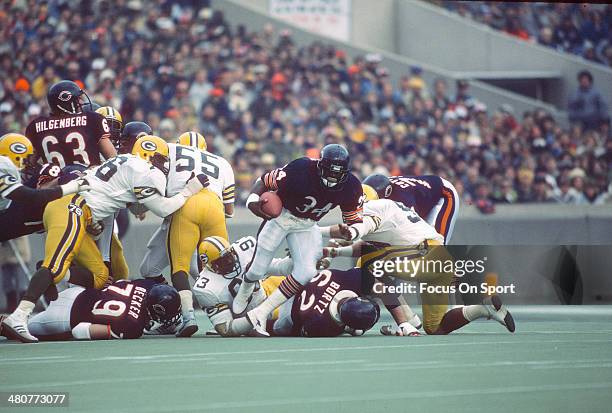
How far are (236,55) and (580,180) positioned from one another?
17.8 ft

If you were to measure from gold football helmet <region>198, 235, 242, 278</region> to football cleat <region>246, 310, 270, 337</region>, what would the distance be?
0.42 meters

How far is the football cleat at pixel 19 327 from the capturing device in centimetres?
798

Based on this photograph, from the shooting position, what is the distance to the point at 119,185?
28.3 feet

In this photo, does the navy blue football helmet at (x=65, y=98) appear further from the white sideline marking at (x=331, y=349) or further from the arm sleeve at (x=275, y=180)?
the white sideline marking at (x=331, y=349)

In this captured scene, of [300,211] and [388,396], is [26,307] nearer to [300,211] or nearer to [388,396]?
[300,211]

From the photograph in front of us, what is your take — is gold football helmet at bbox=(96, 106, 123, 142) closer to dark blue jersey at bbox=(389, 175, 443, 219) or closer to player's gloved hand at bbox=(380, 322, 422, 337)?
dark blue jersey at bbox=(389, 175, 443, 219)

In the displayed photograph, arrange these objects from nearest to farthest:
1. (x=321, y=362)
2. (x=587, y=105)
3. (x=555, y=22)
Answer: (x=321, y=362)
(x=587, y=105)
(x=555, y=22)

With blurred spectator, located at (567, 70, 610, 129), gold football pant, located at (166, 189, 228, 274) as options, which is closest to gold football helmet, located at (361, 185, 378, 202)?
gold football pant, located at (166, 189, 228, 274)

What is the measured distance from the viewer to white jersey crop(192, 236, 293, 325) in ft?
28.2

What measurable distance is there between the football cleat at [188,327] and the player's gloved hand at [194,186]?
912 millimetres

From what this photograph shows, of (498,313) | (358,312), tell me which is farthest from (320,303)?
(498,313)

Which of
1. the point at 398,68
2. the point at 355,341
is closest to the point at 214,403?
the point at 355,341

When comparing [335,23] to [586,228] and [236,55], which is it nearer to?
[236,55]

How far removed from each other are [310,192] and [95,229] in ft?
5.17
